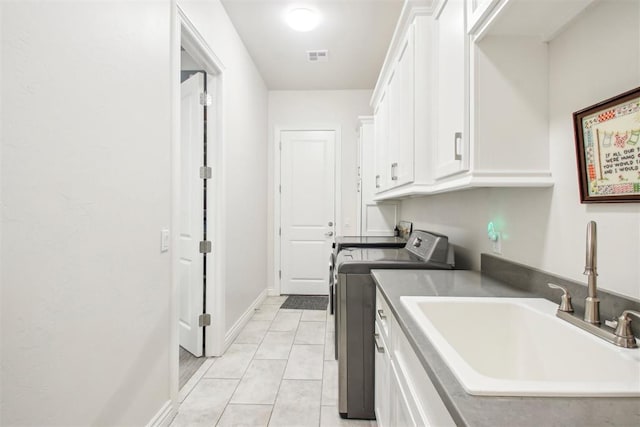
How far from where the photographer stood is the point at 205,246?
2.58m

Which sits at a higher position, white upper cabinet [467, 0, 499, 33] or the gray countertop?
white upper cabinet [467, 0, 499, 33]

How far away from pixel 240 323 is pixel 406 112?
2.43m

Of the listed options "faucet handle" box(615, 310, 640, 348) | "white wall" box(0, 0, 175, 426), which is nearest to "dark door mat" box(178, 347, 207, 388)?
"white wall" box(0, 0, 175, 426)

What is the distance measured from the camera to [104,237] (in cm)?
127

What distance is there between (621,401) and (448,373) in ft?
0.93

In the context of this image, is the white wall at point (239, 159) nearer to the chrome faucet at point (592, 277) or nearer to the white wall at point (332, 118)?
the white wall at point (332, 118)

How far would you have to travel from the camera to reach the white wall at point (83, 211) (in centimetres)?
92

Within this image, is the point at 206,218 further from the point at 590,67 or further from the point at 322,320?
the point at 590,67

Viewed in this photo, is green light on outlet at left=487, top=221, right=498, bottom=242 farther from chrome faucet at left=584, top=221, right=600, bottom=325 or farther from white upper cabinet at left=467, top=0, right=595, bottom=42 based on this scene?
white upper cabinet at left=467, top=0, right=595, bottom=42

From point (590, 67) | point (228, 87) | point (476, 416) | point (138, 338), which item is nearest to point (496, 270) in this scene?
point (590, 67)

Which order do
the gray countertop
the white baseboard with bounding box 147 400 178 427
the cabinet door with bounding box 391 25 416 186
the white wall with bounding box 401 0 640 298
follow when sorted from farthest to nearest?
the cabinet door with bounding box 391 25 416 186 → the white baseboard with bounding box 147 400 178 427 → the white wall with bounding box 401 0 640 298 → the gray countertop

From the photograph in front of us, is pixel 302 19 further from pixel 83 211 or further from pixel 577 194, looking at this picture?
pixel 577 194

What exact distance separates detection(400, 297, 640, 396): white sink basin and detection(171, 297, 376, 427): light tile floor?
1.04 metres

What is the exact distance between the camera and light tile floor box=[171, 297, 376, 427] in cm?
185
